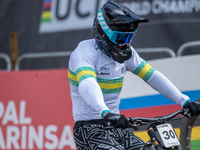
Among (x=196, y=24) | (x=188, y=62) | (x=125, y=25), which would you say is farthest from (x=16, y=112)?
(x=196, y=24)

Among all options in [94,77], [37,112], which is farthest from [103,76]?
[37,112]

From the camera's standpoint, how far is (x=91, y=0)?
7699mm

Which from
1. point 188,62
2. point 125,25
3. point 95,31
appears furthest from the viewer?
point 188,62

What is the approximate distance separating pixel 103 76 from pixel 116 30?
441mm

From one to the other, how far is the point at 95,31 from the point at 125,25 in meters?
0.39

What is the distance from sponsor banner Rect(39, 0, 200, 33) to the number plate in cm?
463

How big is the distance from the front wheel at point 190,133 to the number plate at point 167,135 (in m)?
1.36

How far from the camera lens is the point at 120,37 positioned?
10.5 feet

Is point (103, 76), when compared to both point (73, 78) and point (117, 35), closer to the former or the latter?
point (73, 78)

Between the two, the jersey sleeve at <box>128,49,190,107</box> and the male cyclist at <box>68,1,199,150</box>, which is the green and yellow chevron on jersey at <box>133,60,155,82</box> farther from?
the male cyclist at <box>68,1,199,150</box>

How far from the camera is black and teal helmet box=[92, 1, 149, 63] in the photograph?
10.2 ft

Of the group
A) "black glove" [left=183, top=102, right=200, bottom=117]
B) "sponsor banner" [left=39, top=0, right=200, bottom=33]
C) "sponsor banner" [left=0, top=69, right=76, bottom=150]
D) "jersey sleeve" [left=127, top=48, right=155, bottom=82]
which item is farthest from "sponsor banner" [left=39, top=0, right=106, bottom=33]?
"black glove" [left=183, top=102, right=200, bottom=117]

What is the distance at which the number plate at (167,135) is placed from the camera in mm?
2842

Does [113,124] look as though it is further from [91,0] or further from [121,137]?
[91,0]
